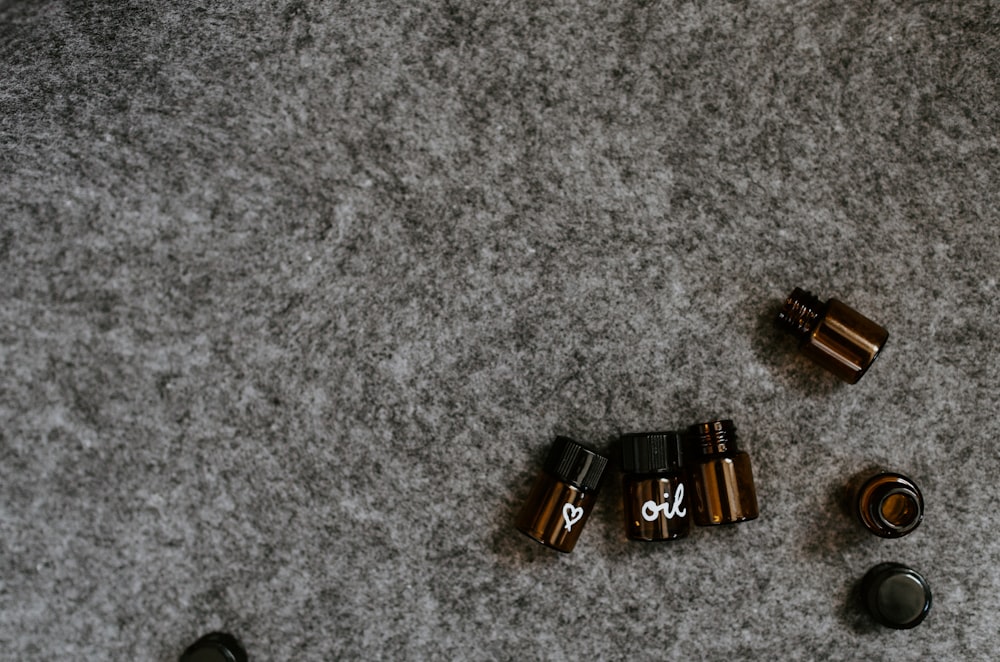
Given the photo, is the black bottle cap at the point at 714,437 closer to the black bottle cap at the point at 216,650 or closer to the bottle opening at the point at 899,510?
the bottle opening at the point at 899,510

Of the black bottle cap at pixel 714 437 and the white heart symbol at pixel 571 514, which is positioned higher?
the black bottle cap at pixel 714 437

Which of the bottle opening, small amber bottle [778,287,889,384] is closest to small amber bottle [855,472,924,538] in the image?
the bottle opening

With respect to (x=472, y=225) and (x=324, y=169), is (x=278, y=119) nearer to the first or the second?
(x=324, y=169)

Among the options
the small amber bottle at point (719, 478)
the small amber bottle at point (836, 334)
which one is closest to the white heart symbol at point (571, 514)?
the small amber bottle at point (719, 478)

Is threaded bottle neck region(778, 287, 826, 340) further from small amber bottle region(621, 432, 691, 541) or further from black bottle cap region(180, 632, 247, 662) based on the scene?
black bottle cap region(180, 632, 247, 662)

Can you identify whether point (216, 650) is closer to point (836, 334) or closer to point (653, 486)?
point (653, 486)
